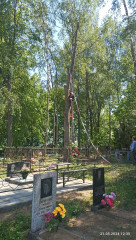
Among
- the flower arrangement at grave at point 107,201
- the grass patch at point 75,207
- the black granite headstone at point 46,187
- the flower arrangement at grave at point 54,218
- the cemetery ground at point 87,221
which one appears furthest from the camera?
the flower arrangement at grave at point 107,201

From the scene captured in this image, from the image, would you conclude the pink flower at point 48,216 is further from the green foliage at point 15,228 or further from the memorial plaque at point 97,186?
the memorial plaque at point 97,186

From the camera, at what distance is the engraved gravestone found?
4078 millimetres

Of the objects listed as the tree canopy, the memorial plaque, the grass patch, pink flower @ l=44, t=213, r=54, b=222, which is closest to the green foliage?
pink flower @ l=44, t=213, r=54, b=222

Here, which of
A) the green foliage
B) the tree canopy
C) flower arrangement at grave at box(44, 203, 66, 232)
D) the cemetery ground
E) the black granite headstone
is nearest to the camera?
the green foliage

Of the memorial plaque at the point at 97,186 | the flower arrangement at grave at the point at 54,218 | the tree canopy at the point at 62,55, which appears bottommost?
the flower arrangement at grave at the point at 54,218

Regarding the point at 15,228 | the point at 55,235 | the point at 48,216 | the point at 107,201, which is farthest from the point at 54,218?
the point at 107,201

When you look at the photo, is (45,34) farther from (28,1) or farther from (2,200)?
(2,200)

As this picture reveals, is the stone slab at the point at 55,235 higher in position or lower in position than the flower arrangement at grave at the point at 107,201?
lower

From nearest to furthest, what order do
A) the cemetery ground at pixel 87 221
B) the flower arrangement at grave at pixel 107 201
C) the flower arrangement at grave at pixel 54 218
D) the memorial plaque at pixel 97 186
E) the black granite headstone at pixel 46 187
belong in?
1. the cemetery ground at pixel 87 221
2. the flower arrangement at grave at pixel 54 218
3. the black granite headstone at pixel 46 187
4. the flower arrangement at grave at pixel 107 201
5. the memorial plaque at pixel 97 186

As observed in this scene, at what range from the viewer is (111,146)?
2708 cm

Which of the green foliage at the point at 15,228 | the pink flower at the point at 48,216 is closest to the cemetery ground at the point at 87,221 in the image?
the green foliage at the point at 15,228

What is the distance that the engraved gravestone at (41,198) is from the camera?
4078 mm

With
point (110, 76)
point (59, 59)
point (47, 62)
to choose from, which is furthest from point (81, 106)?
point (47, 62)

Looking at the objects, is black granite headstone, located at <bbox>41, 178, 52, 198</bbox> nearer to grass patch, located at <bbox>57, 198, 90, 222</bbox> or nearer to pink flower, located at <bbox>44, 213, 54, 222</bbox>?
pink flower, located at <bbox>44, 213, 54, 222</bbox>
